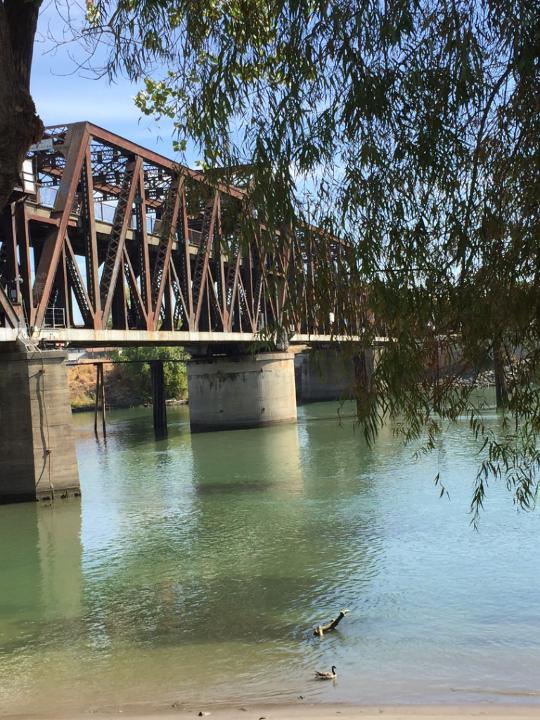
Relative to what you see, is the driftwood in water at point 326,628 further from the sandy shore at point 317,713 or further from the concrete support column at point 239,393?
the concrete support column at point 239,393

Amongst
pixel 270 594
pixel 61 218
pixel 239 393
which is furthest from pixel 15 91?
pixel 239 393

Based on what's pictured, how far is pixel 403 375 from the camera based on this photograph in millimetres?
6336

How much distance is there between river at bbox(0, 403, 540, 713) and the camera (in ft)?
32.7

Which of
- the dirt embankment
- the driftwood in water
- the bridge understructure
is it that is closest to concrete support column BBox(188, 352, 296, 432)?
the bridge understructure

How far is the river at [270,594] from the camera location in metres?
9.97

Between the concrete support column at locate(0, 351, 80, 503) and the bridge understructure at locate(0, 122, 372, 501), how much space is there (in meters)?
0.03

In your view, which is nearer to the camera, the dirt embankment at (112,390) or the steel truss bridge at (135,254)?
the steel truss bridge at (135,254)

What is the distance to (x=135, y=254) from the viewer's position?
1802 inches

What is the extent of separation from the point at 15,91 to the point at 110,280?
28.2m

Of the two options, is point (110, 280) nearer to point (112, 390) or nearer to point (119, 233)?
point (119, 233)

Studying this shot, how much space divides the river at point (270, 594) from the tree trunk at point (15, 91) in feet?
18.7

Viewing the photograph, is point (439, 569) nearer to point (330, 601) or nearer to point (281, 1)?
point (330, 601)

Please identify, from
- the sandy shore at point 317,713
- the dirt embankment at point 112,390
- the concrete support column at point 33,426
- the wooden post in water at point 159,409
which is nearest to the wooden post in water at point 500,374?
the sandy shore at point 317,713

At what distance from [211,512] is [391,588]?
990 cm
